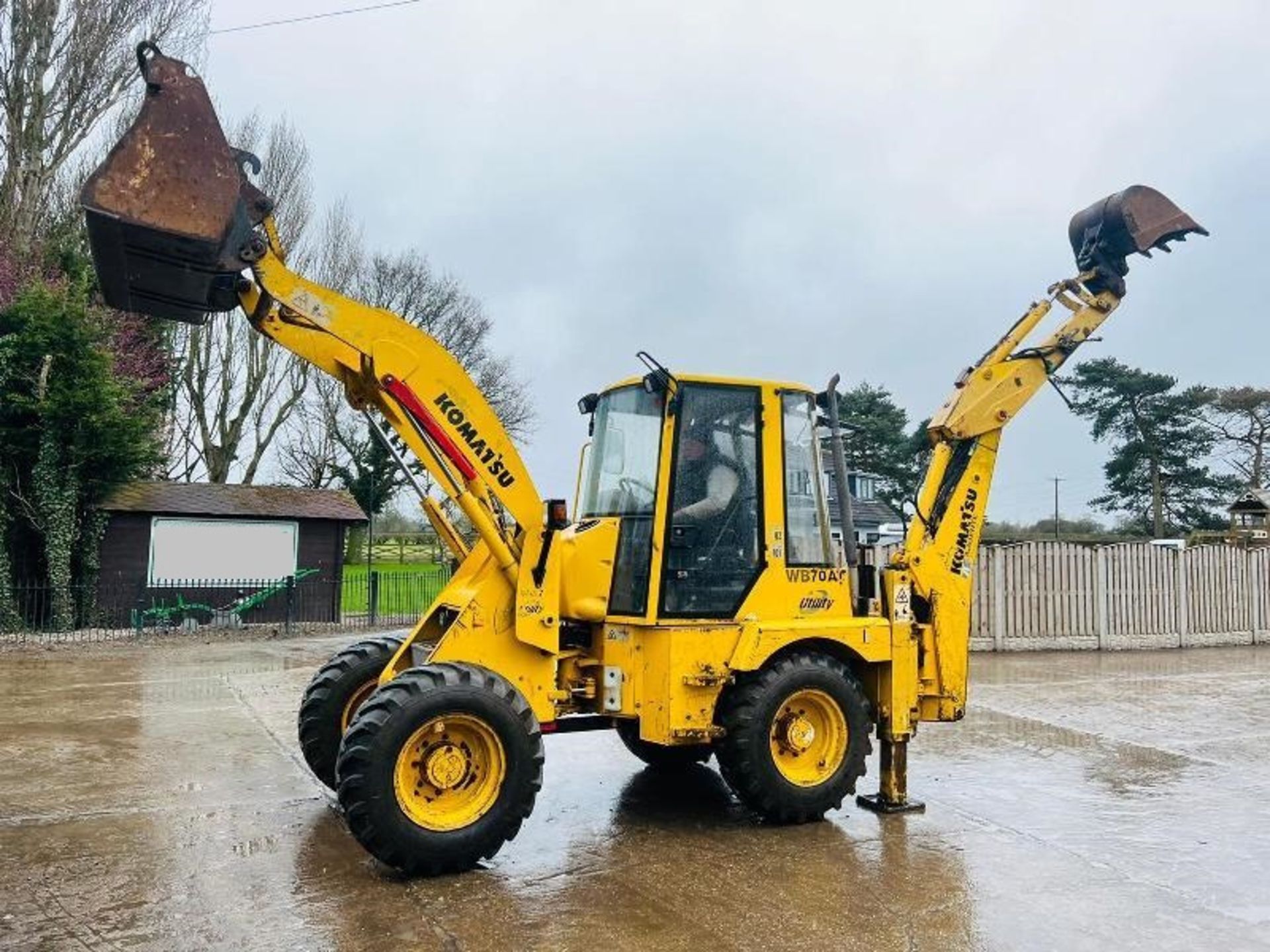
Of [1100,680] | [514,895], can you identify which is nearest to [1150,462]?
[1100,680]

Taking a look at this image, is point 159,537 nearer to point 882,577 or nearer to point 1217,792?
point 882,577

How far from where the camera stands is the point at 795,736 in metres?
6.15

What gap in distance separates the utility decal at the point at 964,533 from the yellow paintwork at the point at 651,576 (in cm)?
1

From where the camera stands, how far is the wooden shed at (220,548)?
63.4ft

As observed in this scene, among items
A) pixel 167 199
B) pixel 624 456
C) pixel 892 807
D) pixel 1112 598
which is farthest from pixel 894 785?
pixel 1112 598

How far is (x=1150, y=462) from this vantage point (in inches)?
1512

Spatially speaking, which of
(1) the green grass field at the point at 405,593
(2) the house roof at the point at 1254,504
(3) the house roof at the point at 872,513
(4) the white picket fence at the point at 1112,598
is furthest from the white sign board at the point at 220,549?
(2) the house roof at the point at 1254,504

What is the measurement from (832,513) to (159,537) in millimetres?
16405

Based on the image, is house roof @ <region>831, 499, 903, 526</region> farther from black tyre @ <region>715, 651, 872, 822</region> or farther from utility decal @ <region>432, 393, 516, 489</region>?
utility decal @ <region>432, 393, 516, 489</region>

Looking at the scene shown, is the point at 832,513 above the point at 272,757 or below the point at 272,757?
above

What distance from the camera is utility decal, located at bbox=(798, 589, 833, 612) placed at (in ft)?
20.9

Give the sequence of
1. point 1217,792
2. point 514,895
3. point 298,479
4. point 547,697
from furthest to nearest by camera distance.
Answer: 1. point 298,479
2. point 1217,792
3. point 547,697
4. point 514,895

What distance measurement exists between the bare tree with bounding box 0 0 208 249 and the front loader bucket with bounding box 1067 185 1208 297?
67.4 ft

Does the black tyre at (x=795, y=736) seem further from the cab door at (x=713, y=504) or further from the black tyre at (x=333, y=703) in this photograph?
the black tyre at (x=333, y=703)
